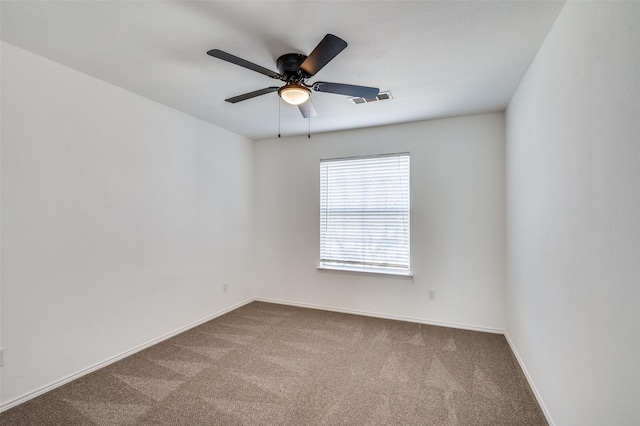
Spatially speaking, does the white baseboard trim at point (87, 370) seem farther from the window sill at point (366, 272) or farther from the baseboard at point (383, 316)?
the window sill at point (366, 272)

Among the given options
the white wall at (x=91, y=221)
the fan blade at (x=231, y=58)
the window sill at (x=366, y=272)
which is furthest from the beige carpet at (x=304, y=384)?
the fan blade at (x=231, y=58)

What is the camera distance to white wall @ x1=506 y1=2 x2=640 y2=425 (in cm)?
112

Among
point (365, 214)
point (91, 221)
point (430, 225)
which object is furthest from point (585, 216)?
point (91, 221)

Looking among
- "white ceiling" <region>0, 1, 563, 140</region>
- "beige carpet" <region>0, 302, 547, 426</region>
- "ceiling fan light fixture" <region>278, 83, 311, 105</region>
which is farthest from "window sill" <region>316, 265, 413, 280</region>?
"ceiling fan light fixture" <region>278, 83, 311, 105</region>

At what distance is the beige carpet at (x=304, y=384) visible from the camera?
2041mm

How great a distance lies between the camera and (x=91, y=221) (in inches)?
103

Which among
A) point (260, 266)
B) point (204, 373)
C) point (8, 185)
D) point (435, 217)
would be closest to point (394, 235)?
point (435, 217)

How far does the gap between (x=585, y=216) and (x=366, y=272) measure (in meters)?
2.79

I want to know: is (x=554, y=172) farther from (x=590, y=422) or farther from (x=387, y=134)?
(x=387, y=134)

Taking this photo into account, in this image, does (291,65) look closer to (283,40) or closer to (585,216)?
(283,40)

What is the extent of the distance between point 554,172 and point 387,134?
2.33 meters

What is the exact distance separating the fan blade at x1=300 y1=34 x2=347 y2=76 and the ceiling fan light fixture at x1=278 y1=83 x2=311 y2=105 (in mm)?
117

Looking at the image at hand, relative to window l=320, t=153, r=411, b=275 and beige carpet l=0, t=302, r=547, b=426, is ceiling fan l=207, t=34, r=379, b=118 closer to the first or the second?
window l=320, t=153, r=411, b=275

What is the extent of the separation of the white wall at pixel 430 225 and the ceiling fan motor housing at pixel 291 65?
6.82 ft
